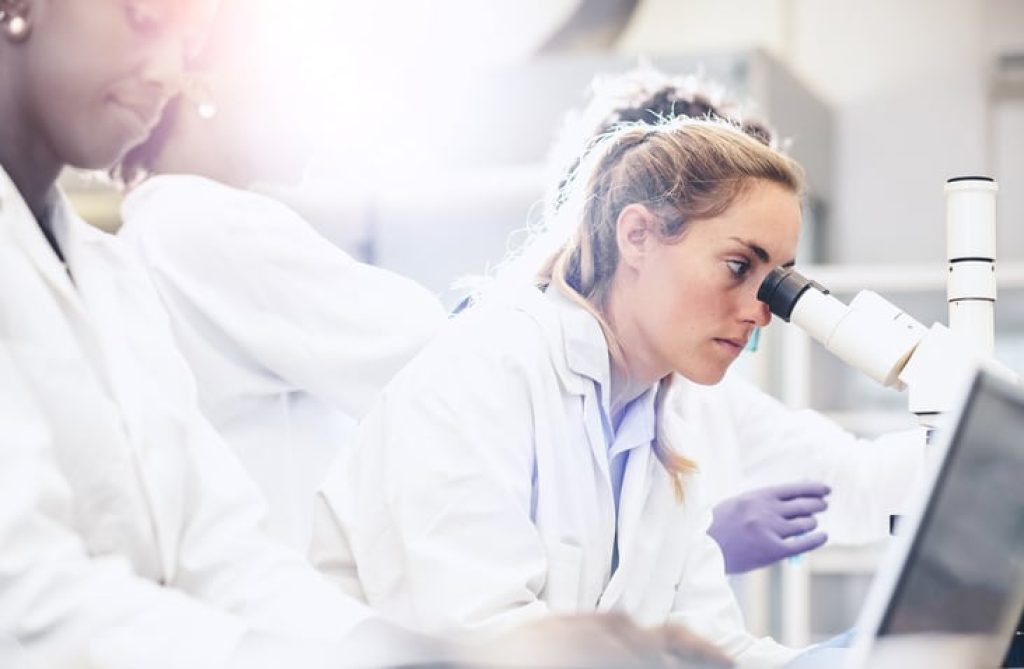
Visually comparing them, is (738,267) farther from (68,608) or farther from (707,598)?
(68,608)

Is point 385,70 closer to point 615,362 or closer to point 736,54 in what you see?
point 736,54

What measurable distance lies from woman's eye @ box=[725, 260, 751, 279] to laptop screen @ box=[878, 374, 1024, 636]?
65 cm

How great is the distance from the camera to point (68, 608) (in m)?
0.86

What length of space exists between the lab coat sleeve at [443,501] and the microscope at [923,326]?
0.94ft

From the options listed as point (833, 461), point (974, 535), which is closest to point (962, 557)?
point (974, 535)

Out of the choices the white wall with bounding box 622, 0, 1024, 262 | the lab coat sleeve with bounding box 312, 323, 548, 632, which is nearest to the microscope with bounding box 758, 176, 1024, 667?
the lab coat sleeve with bounding box 312, 323, 548, 632

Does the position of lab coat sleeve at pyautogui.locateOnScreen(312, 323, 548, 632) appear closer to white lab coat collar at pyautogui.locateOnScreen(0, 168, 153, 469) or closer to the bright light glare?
white lab coat collar at pyautogui.locateOnScreen(0, 168, 153, 469)

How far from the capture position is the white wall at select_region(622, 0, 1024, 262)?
4305mm

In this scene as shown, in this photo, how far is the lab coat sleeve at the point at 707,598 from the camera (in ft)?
5.16

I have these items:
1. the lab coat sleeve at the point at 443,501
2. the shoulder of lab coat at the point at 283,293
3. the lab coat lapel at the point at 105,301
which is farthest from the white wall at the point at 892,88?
the lab coat lapel at the point at 105,301

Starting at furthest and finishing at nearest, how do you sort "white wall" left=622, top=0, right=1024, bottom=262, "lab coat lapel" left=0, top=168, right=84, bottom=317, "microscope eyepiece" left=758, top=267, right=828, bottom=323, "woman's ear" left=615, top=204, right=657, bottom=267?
"white wall" left=622, top=0, right=1024, bottom=262
"woman's ear" left=615, top=204, right=657, bottom=267
"microscope eyepiece" left=758, top=267, right=828, bottom=323
"lab coat lapel" left=0, top=168, right=84, bottom=317

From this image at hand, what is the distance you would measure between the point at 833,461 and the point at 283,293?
80 cm

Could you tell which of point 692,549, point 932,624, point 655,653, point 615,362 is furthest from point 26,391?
→ point 692,549

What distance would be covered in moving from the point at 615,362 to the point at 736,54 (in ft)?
7.30
